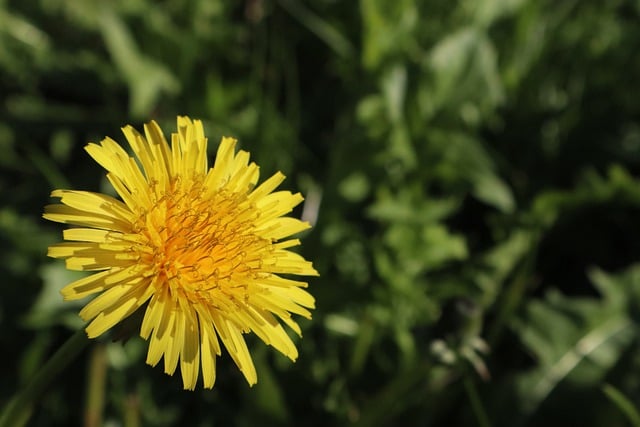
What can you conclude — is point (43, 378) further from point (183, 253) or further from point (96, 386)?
point (96, 386)

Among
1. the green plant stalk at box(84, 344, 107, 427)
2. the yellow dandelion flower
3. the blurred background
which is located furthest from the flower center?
the green plant stalk at box(84, 344, 107, 427)

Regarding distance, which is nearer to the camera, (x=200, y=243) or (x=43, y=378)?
(x=43, y=378)

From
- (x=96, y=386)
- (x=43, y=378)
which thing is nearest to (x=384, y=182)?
(x=96, y=386)

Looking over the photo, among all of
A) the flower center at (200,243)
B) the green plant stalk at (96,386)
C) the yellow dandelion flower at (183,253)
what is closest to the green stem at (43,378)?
the yellow dandelion flower at (183,253)

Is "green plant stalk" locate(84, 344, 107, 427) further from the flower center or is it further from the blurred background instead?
the flower center

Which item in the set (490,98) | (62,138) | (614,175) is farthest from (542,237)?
(62,138)

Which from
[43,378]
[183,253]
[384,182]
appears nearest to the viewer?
[43,378]

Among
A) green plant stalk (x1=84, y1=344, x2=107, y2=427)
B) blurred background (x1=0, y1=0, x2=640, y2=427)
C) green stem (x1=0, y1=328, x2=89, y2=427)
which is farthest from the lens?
blurred background (x1=0, y1=0, x2=640, y2=427)
